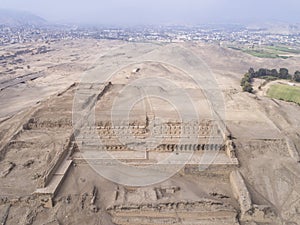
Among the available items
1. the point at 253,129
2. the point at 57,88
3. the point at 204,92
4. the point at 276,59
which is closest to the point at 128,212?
the point at 253,129

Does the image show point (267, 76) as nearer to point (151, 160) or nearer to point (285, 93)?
point (285, 93)

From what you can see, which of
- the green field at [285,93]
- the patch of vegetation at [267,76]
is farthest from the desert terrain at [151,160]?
the patch of vegetation at [267,76]

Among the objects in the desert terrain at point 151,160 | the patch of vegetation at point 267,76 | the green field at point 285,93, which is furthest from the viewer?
the patch of vegetation at point 267,76

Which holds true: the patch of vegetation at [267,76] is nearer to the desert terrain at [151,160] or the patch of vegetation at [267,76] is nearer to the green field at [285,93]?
the green field at [285,93]

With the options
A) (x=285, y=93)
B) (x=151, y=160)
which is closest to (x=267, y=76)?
(x=285, y=93)

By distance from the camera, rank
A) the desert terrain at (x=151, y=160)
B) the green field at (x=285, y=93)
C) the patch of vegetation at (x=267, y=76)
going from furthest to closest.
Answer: the patch of vegetation at (x=267, y=76) → the green field at (x=285, y=93) → the desert terrain at (x=151, y=160)

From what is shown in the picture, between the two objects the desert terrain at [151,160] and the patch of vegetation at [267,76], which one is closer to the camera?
the desert terrain at [151,160]

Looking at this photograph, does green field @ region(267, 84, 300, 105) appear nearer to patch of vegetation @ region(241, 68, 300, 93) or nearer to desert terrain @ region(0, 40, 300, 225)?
patch of vegetation @ region(241, 68, 300, 93)

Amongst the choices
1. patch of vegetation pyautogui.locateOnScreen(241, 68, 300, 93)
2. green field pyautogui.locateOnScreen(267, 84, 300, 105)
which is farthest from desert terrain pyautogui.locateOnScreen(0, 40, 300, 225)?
patch of vegetation pyautogui.locateOnScreen(241, 68, 300, 93)
